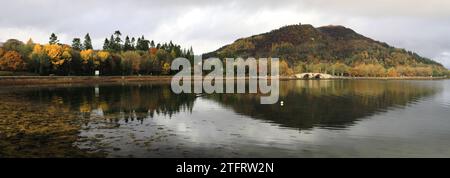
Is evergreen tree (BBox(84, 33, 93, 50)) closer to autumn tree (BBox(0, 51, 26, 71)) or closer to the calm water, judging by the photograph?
autumn tree (BBox(0, 51, 26, 71))

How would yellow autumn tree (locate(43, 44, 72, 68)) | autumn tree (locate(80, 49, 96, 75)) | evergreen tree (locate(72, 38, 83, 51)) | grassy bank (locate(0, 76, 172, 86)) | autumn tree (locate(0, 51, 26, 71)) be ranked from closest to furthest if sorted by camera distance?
grassy bank (locate(0, 76, 172, 86))
autumn tree (locate(0, 51, 26, 71))
yellow autumn tree (locate(43, 44, 72, 68))
autumn tree (locate(80, 49, 96, 75))
evergreen tree (locate(72, 38, 83, 51))

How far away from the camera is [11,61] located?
129750 mm

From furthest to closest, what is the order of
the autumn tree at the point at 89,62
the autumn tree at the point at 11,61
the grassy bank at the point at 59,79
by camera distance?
the autumn tree at the point at 89,62
the autumn tree at the point at 11,61
the grassy bank at the point at 59,79

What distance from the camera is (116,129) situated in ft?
105

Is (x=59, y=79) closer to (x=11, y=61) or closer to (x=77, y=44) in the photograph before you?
(x=11, y=61)

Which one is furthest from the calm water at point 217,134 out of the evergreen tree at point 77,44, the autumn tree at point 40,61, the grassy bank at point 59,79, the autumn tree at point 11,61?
the evergreen tree at point 77,44

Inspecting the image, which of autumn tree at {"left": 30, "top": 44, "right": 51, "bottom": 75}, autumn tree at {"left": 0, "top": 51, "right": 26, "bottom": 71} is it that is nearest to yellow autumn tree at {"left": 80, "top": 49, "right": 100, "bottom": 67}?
autumn tree at {"left": 30, "top": 44, "right": 51, "bottom": 75}

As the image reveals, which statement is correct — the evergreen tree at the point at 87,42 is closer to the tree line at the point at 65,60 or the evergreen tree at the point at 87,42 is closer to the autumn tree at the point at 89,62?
the tree line at the point at 65,60

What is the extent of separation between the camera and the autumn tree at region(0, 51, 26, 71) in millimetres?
129000

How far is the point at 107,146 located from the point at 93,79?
12811cm

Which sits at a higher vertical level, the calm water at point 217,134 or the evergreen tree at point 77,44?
the evergreen tree at point 77,44

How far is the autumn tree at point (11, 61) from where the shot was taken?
423 feet
